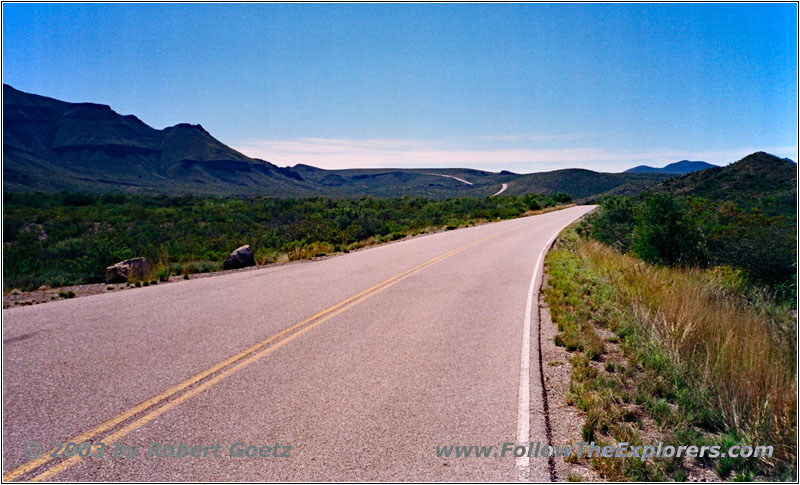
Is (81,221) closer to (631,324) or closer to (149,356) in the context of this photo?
(149,356)

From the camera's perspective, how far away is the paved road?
3928 mm

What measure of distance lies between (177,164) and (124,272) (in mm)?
157091

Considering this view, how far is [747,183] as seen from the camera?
49.5 meters

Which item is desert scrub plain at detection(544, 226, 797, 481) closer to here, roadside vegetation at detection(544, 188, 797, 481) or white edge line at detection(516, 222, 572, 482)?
roadside vegetation at detection(544, 188, 797, 481)

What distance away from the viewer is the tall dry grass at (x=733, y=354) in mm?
4266

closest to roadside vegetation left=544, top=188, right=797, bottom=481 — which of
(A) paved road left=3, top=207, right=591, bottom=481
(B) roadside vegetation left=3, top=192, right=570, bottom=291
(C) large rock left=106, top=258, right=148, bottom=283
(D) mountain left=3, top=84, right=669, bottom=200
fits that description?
(A) paved road left=3, top=207, right=591, bottom=481

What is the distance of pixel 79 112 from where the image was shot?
557 feet

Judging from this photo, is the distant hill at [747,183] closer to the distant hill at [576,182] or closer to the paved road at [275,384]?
the paved road at [275,384]

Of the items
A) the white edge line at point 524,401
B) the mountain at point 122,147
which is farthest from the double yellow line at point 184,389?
the mountain at point 122,147

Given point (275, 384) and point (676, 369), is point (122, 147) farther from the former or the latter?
point (676, 369)

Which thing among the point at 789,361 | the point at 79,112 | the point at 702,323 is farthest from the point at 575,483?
the point at 79,112

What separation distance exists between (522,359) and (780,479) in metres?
3.07

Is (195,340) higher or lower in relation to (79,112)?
lower

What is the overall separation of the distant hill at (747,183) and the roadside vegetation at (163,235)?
18.9m
